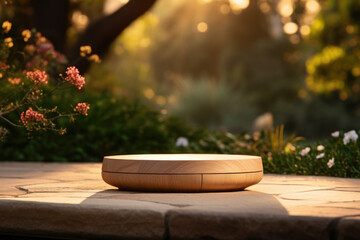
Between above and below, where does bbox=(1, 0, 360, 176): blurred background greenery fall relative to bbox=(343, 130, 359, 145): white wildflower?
above

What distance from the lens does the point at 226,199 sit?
3062 millimetres

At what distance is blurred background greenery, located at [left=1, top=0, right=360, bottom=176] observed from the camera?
714 cm

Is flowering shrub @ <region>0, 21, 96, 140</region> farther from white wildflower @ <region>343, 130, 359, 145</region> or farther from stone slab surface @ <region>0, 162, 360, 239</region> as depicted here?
white wildflower @ <region>343, 130, 359, 145</region>

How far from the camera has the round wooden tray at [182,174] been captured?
3330mm

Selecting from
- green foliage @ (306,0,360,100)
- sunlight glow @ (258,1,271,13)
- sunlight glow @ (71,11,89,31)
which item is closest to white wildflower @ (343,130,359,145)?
sunlight glow @ (71,11,89,31)

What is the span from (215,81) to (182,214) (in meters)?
22.7

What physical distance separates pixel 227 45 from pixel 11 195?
28510 millimetres

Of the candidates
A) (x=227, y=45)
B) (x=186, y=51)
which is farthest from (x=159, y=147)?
(x=186, y=51)

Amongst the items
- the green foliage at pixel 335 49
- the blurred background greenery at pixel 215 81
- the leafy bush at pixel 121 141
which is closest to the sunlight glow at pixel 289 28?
the blurred background greenery at pixel 215 81

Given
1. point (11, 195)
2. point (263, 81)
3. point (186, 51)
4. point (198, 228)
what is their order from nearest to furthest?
point (198, 228)
point (11, 195)
point (263, 81)
point (186, 51)

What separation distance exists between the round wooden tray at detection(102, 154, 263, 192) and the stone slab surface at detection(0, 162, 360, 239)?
0.21ft

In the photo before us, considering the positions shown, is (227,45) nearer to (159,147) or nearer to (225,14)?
(225,14)

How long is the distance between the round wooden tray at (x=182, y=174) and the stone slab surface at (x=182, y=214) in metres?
0.07

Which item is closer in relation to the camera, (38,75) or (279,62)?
(38,75)
